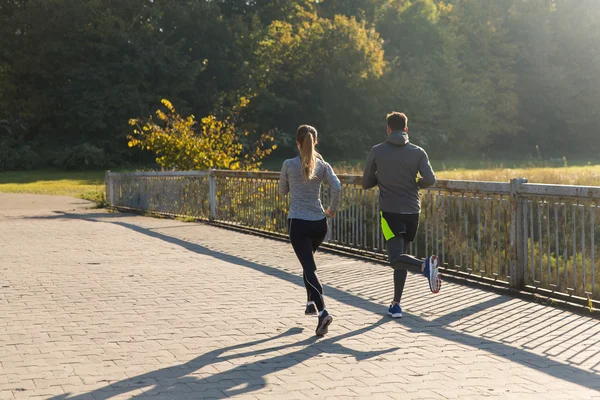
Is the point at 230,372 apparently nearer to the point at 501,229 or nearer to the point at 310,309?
the point at 310,309

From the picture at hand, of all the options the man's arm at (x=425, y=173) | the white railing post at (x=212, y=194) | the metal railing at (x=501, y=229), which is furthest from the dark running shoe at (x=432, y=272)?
the white railing post at (x=212, y=194)

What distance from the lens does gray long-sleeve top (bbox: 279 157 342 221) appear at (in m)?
7.80

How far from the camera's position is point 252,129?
56.5 metres

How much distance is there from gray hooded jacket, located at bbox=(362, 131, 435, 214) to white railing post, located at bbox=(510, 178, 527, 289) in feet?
5.11

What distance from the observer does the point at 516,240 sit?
945 cm

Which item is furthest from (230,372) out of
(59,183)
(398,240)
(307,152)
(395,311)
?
(59,183)

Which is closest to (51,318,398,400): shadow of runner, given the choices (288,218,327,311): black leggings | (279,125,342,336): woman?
(288,218,327,311): black leggings

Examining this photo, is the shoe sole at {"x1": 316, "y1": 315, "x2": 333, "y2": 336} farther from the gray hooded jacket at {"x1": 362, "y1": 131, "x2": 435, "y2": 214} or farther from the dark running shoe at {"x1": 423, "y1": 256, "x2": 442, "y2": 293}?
the gray hooded jacket at {"x1": 362, "y1": 131, "x2": 435, "y2": 214}

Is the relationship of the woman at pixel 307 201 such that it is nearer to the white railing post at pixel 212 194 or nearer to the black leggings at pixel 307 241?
the black leggings at pixel 307 241

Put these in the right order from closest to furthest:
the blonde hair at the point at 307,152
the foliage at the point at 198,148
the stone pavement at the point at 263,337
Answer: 1. the stone pavement at the point at 263,337
2. the blonde hair at the point at 307,152
3. the foliage at the point at 198,148

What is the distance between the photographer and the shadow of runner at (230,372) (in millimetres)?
5586

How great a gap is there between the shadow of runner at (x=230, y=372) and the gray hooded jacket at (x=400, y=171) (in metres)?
1.56

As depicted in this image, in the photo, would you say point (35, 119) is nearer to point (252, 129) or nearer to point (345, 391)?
point (252, 129)

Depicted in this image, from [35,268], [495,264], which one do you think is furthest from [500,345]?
[35,268]
